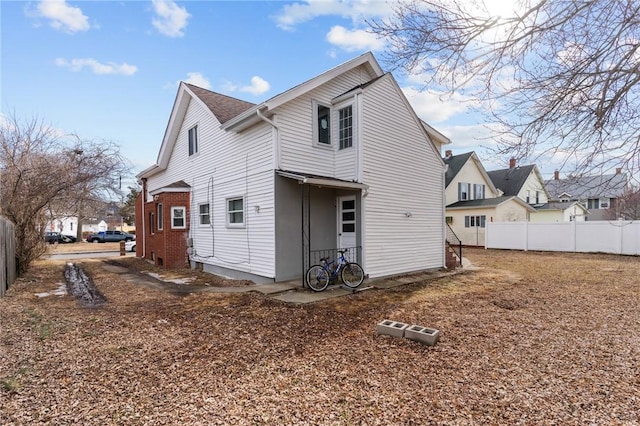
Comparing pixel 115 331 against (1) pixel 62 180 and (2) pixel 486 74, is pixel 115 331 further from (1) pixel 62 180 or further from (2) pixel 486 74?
(1) pixel 62 180

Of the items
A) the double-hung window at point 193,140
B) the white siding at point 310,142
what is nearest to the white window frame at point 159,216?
the double-hung window at point 193,140

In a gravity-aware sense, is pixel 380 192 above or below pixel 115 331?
above

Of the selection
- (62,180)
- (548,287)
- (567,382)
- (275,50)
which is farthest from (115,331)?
(548,287)

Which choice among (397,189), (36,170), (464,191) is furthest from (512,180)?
(36,170)

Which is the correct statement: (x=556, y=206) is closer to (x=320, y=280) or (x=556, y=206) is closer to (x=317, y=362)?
(x=320, y=280)

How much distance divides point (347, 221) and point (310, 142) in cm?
262

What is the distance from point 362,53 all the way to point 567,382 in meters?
9.96

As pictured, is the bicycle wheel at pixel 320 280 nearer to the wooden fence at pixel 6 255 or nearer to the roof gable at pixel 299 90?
the roof gable at pixel 299 90

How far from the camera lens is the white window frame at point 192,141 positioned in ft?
42.9

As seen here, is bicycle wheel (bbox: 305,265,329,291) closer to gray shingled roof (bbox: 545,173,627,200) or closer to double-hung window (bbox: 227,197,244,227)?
double-hung window (bbox: 227,197,244,227)

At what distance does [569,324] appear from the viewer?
575 centimetres

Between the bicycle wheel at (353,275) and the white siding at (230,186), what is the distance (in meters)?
1.93

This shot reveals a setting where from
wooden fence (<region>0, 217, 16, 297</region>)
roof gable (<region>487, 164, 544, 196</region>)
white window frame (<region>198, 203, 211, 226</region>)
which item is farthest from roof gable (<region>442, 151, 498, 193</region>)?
wooden fence (<region>0, 217, 16, 297</region>)

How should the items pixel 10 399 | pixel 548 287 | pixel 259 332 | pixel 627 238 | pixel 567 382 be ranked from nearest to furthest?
pixel 10 399 < pixel 567 382 < pixel 259 332 < pixel 548 287 < pixel 627 238
